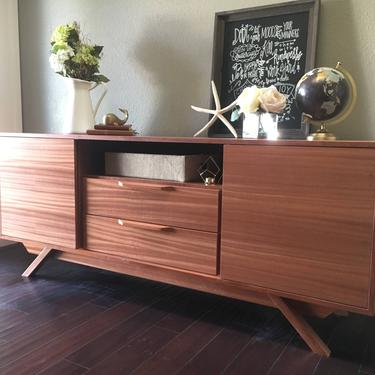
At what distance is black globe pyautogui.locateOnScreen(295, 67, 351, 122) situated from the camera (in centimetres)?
128

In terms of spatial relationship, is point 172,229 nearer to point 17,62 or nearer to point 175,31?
point 175,31

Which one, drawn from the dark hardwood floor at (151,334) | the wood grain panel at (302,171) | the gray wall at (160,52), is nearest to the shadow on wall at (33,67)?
Answer: the gray wall at (160,52)

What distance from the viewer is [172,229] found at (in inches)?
57.9

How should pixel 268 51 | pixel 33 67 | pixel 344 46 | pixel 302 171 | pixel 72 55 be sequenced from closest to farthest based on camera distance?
1. pixel 302 171
2. pixel 344 46
3. pixel 268 51
4. pixel 72 55
5. pixel 33 67

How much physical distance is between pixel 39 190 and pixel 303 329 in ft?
4.08

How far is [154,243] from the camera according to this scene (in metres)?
1.52

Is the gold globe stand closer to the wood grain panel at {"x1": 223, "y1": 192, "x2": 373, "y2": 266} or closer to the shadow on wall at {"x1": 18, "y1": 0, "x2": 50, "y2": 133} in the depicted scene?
the wood grain panel at {"x1": 223, "y1": 192, "x2": 373, "y2": 266}

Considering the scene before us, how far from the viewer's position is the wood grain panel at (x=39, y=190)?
168cm

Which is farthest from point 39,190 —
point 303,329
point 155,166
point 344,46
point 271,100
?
point 344,46

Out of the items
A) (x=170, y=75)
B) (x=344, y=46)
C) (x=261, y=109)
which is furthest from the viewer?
(x=170, y=75)

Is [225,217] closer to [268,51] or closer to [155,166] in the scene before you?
[155,166]

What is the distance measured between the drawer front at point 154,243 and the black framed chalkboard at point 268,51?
1.88 ft

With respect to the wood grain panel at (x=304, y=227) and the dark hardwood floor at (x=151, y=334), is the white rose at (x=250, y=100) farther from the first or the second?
the dark hardwood floor at (x=151, y=334)

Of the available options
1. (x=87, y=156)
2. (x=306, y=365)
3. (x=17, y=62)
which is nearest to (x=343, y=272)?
(x=306, y=365)
